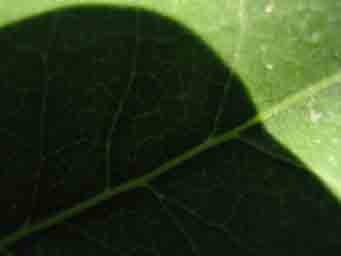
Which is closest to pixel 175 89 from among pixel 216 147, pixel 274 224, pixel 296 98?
pixel 216 147

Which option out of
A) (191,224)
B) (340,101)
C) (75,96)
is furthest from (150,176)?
(340,101)

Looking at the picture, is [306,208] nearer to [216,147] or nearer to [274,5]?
[216,147]

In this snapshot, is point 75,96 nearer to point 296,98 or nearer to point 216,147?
point 216,147

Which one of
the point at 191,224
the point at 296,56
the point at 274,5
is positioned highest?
the point at 274,5

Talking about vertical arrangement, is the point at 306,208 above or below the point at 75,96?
below
